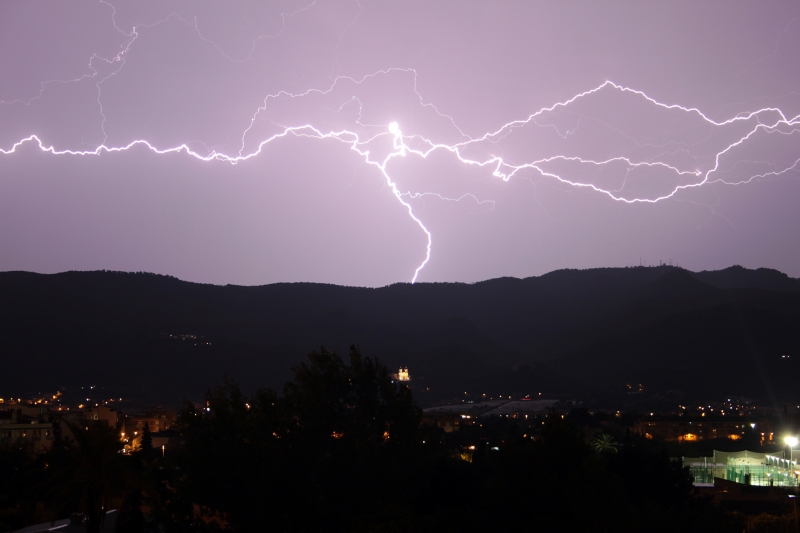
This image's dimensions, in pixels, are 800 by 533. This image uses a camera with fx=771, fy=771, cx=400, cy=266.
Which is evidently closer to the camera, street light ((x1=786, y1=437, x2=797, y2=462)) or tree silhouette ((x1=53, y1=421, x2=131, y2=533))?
tree silhouette ((x1=53, y1=421, x2=131, y2=533))

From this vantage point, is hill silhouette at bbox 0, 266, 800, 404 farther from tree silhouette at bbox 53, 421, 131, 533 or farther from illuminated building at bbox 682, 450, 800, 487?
tree silhouette at bbox 53, 421, 131, 533

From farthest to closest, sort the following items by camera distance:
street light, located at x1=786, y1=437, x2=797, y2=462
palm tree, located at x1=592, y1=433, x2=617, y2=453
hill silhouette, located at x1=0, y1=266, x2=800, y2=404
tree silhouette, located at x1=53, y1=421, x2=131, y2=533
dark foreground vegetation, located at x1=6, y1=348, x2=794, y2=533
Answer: hill silhouette, located at x1=0, y1=266, x2=800, y2=404 < palm tree, located at x1=592, y1=433, x2=617, y2=453 < street light, located at x1=786, y1=437, x2=797, y2=462 < tree silhouette, located at x1=53, y1=421, x2=131, y2=533 < dark foreground vegetation, located at x1=6, y1=348, x2=794, y2=533

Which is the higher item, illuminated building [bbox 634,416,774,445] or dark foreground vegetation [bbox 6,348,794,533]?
dark foreground vegetation [bbox 6,348,794,533]

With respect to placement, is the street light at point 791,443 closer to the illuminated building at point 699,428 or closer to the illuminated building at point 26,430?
the illuminated building at point 699,428

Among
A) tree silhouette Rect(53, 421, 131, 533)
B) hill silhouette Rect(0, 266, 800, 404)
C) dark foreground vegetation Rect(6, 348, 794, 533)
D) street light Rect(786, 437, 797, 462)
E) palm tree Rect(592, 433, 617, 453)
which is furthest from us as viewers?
hill silhouette Rect(0, 266, 800, 404)

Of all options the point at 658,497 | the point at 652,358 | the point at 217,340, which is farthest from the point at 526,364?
the point at 658,497

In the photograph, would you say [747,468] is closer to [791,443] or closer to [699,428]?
[791,443]

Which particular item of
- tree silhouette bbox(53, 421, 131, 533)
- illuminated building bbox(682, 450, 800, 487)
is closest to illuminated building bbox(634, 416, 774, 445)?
illuminated building bbox(682, 450, 800, 487)

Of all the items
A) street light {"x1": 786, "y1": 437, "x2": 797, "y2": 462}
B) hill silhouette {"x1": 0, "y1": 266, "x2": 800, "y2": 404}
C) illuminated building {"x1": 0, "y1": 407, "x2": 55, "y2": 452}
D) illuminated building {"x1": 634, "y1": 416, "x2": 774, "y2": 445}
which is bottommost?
illuminated building {"x1": 634, "y1": 416, "x2": 774, "y2": 445}
